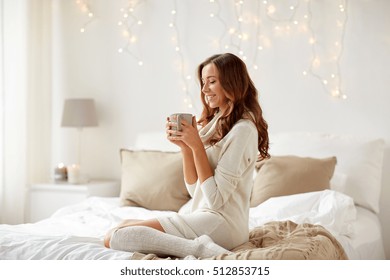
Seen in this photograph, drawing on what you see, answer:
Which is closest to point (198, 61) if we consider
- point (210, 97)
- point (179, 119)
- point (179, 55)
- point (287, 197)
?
point (179, 55)

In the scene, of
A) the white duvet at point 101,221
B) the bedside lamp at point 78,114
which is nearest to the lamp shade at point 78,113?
the bedside lamp at point 78,114

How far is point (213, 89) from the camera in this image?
2.30m

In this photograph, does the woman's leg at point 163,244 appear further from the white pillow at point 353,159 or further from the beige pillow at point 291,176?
the white pillow at point 353,159

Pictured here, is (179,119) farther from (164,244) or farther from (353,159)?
(353,159)

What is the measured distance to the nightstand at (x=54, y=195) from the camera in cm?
396

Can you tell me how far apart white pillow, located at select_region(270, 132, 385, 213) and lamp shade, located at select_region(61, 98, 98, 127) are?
4.41 feet

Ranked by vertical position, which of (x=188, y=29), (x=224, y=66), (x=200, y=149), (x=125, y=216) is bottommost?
(x=125, y=216)

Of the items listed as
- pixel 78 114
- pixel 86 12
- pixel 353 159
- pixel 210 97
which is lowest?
pixel 353 159

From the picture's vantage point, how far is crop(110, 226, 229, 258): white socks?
1990 millimetres

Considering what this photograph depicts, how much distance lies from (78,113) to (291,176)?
1.62 metres
